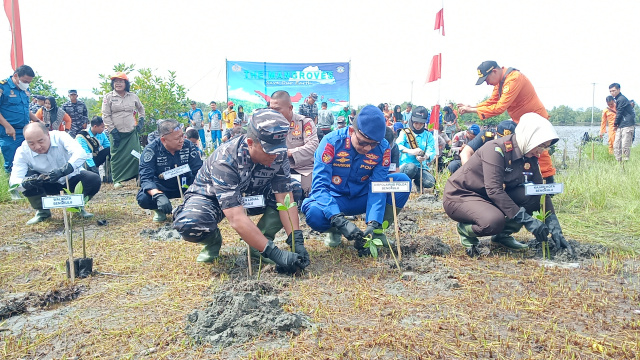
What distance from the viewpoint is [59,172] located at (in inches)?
197

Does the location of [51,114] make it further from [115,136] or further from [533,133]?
[533,133]

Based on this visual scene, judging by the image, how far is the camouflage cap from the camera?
10.1ft

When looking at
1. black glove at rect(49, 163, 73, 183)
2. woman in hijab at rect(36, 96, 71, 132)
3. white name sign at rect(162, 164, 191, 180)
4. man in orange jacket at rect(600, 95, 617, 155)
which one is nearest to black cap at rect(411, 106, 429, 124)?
white name sign at rect(162, 164, 191, 180)

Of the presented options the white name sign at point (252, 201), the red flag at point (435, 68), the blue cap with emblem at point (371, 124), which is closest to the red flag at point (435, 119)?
the red flag at point (435, 68)

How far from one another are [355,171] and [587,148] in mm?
9832

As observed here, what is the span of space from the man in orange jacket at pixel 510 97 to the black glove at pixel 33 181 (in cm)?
485

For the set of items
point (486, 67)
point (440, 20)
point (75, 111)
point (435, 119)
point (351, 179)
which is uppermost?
point (440, 20)

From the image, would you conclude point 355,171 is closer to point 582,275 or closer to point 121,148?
point 582,275

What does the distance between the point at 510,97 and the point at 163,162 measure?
13.3 feet

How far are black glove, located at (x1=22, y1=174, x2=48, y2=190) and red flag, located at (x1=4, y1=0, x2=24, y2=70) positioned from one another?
3.74 meters

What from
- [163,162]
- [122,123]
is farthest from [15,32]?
[163,162]

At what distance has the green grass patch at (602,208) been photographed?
180 inches

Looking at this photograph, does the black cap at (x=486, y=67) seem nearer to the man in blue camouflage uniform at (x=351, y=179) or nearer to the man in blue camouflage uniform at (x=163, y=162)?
the man in blue camouflage uniform at (x=351, y=179)

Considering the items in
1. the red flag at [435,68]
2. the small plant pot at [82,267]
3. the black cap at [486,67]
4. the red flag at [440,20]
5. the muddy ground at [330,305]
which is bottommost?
the muddy ground at [330,305]
